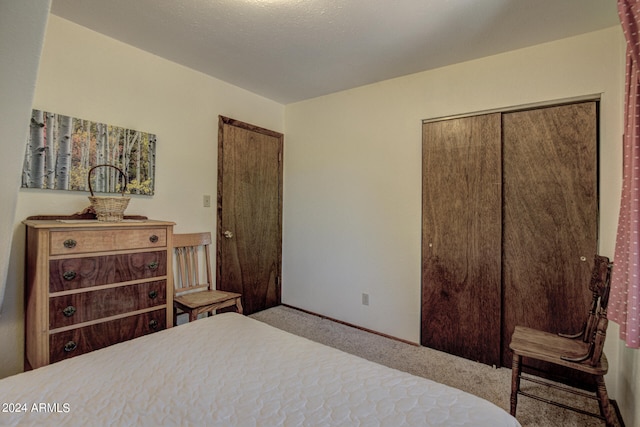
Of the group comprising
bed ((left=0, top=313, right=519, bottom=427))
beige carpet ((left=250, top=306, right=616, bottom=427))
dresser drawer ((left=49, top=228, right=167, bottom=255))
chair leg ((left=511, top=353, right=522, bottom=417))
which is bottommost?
beige carpet ((left=250, top=306, right=616, bottom=427))

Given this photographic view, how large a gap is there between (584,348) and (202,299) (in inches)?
100

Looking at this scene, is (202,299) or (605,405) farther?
(202,299)

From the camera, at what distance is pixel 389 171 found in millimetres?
2895

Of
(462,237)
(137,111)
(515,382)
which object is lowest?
(515,382)

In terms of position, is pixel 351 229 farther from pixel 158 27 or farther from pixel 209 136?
pixel 158 27

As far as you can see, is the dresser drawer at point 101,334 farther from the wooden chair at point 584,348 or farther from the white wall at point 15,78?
the wooden chair at point 584,348

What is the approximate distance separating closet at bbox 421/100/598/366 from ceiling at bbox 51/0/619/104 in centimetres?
53

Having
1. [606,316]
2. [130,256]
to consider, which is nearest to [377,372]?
[606,316]

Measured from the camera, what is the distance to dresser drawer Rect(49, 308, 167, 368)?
1.67m

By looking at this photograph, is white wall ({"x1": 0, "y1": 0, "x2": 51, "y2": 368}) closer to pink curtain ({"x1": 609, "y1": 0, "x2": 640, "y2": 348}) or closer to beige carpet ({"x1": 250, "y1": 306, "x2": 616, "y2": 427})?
pink curtain ({"x1": 609, "y1": 0, "x2": 640, "y2": 348})

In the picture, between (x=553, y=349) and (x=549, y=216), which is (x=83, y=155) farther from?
(x=549, y=216)

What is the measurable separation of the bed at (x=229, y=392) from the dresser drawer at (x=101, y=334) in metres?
0.66

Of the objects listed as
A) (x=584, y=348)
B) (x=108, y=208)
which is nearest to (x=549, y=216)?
(x=584, y=348)

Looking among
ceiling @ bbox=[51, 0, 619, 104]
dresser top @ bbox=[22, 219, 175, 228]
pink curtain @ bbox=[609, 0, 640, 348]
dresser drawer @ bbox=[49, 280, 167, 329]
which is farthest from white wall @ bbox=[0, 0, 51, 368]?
pink curtain @ bbox=[609, 0, 640, 348]
